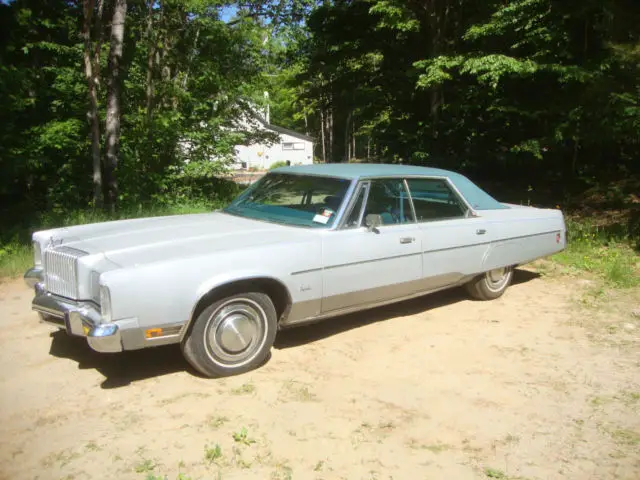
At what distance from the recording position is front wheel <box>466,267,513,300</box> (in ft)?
20.1

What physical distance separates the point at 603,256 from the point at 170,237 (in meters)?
6.61

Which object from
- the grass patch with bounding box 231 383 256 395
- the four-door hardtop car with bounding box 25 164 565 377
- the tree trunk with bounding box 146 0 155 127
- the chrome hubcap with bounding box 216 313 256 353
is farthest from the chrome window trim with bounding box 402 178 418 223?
the tree trunk with bounding box 146 0 155 127

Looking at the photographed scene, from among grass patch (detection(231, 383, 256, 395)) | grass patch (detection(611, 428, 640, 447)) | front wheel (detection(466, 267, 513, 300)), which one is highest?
front wheel (detection(466, 267, 513, 300))

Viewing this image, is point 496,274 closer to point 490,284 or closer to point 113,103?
point 490,284

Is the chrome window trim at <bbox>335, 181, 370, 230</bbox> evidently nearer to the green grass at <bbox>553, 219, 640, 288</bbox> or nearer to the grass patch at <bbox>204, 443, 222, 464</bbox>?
the grass patch at <bbox>204, 443, 222, 464</bbox>

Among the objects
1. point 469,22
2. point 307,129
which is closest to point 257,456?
point 469,22

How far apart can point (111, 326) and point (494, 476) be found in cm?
241

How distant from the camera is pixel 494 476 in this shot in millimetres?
2971

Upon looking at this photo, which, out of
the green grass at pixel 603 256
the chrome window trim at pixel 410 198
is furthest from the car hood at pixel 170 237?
the green grass at pixel 603 256

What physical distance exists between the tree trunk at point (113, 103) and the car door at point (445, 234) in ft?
23.1

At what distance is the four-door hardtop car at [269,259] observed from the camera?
145 inches

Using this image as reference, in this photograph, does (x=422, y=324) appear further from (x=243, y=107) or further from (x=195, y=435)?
(x=243, y=107)

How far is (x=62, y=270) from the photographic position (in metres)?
Answer: 4.07

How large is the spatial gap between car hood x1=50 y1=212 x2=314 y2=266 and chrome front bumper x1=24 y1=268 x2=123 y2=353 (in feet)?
1.26
